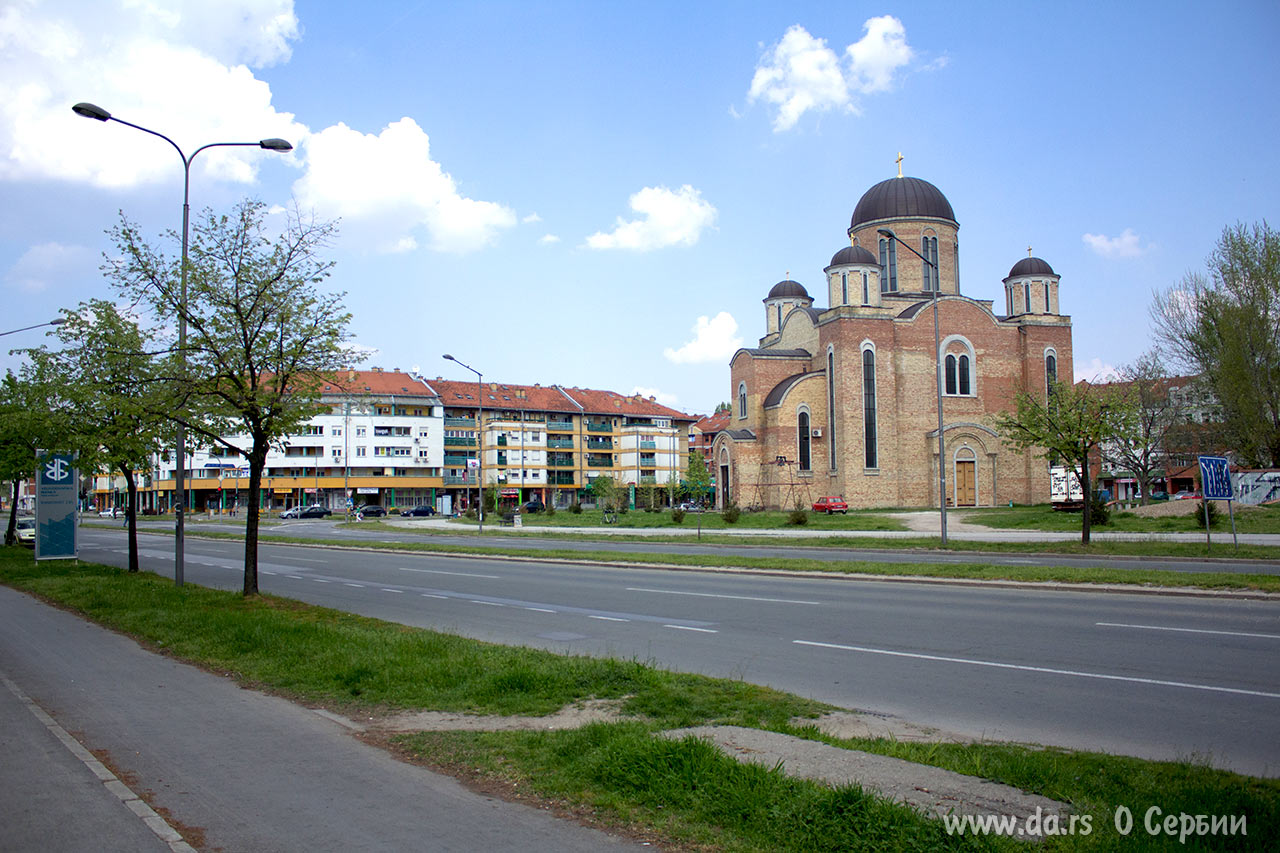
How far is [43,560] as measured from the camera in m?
26.1

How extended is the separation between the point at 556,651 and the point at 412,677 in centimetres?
239

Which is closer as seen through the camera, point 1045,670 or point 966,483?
point 1045,670

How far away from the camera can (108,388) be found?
1983cm

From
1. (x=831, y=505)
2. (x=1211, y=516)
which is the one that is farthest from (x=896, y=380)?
(x=1211, y=516)

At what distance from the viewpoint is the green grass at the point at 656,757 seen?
4586 mm

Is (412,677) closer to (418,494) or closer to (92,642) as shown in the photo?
(92,642)

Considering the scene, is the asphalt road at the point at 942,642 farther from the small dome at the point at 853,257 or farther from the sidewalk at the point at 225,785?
the small dome at the point at 853,257

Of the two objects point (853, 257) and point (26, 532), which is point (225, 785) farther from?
point (853, 257)

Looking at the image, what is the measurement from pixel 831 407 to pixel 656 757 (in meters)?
53.9

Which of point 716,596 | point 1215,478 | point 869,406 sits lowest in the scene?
point 716,596

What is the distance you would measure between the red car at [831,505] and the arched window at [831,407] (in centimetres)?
320

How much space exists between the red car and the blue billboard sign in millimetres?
38869

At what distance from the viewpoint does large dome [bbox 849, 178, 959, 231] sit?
6197cm

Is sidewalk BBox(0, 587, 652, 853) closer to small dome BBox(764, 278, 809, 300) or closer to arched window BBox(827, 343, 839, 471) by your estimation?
arched window BBox(827, 343, 839, 471)
